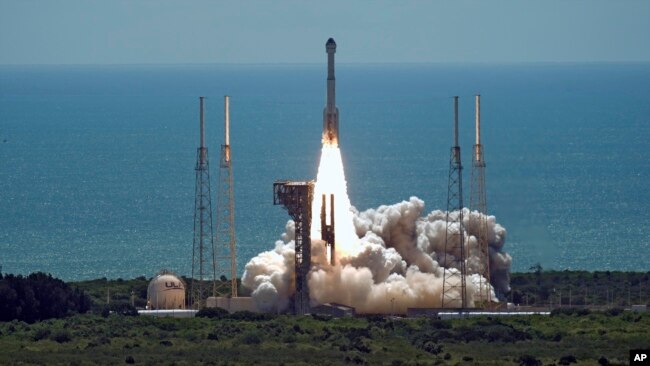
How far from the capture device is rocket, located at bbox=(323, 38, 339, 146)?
8444 centimetres

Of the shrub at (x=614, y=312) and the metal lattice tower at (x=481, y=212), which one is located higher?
the metal lattice tower at (x=481, y=212)

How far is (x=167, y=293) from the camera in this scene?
87.9 metres

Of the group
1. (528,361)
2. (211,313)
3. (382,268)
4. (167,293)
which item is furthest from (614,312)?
(167,293)

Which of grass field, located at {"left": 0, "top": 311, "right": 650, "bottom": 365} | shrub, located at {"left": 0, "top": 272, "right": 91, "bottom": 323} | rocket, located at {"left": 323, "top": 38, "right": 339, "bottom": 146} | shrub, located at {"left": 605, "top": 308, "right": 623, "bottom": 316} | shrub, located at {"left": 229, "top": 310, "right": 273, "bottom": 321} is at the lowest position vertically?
grass field, located at {"left": 0, "top": 311, "right": 650, "bottom": 365}

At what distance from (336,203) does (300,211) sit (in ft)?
10.4

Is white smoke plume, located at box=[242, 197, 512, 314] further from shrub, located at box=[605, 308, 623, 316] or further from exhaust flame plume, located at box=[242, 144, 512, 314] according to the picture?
shrub, located at box=[605, 308, 623, 316]

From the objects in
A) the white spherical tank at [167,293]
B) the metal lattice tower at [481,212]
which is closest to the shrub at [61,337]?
the white spherical tank at [167,293]

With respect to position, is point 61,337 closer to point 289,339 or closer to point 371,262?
point 289,339

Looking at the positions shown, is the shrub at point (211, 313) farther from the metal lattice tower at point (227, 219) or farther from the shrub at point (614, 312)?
the shrub at point (614, 312)

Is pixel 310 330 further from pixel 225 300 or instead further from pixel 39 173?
pixel 39 173

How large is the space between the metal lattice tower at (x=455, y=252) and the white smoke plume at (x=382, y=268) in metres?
0.30

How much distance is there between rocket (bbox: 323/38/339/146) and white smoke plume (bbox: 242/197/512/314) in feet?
13.6

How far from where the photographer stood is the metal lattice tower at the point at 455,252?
83062 mm

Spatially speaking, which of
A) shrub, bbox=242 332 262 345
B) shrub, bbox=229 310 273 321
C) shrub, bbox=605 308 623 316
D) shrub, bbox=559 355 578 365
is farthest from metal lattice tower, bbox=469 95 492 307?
shrub, bbox=559 355 578 365
